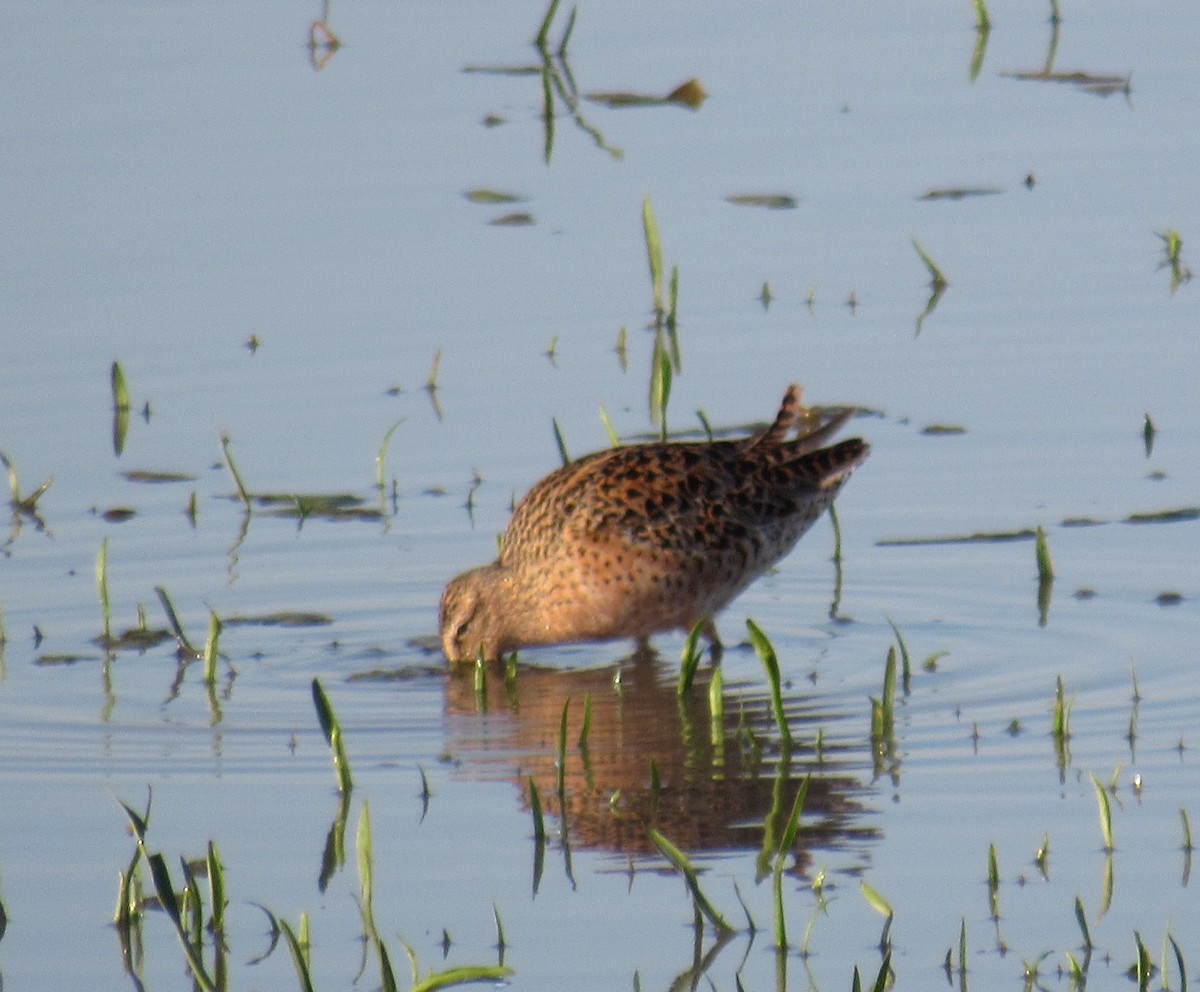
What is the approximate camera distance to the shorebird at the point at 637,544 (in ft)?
27.6

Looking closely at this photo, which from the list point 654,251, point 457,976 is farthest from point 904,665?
point 654,251

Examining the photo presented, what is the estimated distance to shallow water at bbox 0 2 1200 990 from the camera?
20.2ft

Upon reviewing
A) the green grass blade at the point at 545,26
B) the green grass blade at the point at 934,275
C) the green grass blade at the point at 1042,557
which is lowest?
the green grass blade at the point at 1042,557

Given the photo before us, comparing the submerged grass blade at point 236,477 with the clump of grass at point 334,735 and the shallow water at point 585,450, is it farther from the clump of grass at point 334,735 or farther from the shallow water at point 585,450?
the clump of grass at point 334,735

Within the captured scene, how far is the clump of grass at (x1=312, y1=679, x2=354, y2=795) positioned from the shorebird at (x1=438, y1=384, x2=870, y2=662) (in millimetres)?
1575

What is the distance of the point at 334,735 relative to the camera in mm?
→ 6406

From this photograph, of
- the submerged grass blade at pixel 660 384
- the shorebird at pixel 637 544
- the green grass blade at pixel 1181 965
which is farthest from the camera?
the submerged grass blade at pixel 660 384

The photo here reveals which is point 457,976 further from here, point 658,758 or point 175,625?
point 175,625

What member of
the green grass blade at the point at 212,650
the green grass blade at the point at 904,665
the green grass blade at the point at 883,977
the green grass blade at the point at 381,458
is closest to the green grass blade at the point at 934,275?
the green grass blade at the point at 381,458

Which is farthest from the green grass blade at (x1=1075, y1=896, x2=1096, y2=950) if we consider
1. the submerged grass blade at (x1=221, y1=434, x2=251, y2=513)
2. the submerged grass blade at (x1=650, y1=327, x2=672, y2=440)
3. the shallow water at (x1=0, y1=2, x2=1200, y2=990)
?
the submerged grass blade at (x1=221, y1=434, x2=251, y2=513)

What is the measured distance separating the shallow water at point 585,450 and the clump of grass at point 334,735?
0.22 feet

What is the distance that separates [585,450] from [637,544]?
1377mm

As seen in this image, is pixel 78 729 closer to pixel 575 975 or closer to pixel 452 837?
pixel 452 837

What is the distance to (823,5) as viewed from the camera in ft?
51.5
